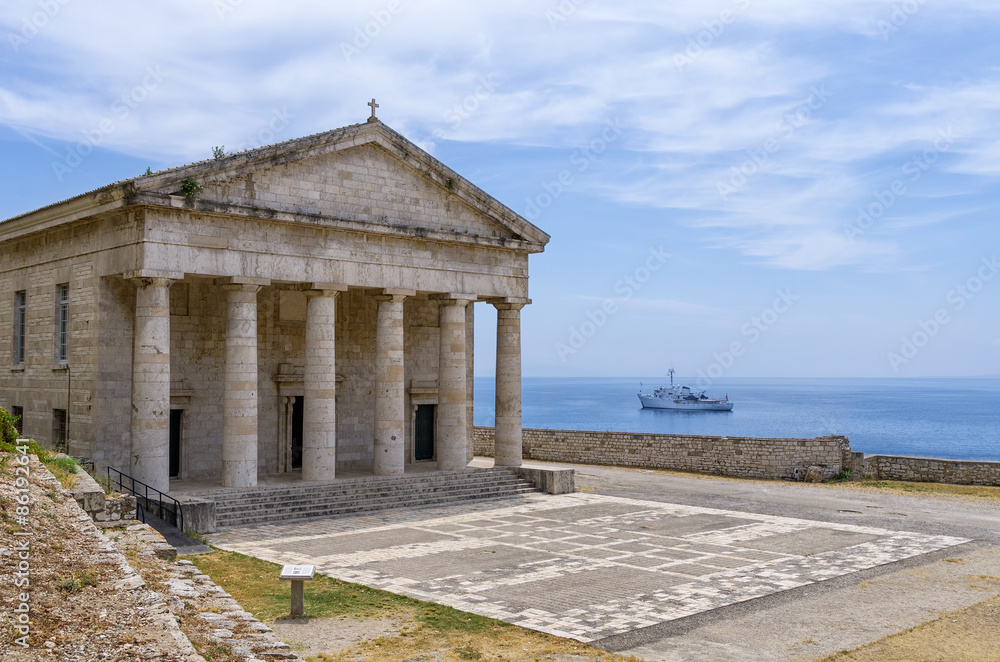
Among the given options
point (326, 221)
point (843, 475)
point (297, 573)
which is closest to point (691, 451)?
point (843, 475)

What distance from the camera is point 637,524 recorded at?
892 inches

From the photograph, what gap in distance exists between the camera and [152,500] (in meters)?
21.6

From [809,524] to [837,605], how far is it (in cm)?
850

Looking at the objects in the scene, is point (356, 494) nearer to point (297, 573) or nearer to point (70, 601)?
point (297, 573)

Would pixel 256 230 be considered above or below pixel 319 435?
above

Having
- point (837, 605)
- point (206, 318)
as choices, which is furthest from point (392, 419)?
point (837, 605)

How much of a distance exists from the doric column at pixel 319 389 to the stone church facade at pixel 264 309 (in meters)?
0.05

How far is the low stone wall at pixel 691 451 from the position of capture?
3275 cm

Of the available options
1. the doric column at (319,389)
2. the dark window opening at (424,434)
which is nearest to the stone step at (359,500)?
the doric column at (319,389)

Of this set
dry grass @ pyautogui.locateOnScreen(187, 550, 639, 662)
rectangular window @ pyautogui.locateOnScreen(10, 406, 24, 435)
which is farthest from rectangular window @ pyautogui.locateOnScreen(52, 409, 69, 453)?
dry grass @ pyautogui.locateOnScreen(187, 550, 639, 662)

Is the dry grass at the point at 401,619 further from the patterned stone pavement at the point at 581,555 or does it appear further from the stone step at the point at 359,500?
the stone step at the point at 359,500

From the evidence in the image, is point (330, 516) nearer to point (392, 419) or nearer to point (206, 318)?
point (392, 419)

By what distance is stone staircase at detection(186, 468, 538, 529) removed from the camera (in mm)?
22375

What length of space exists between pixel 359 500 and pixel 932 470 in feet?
65.4
